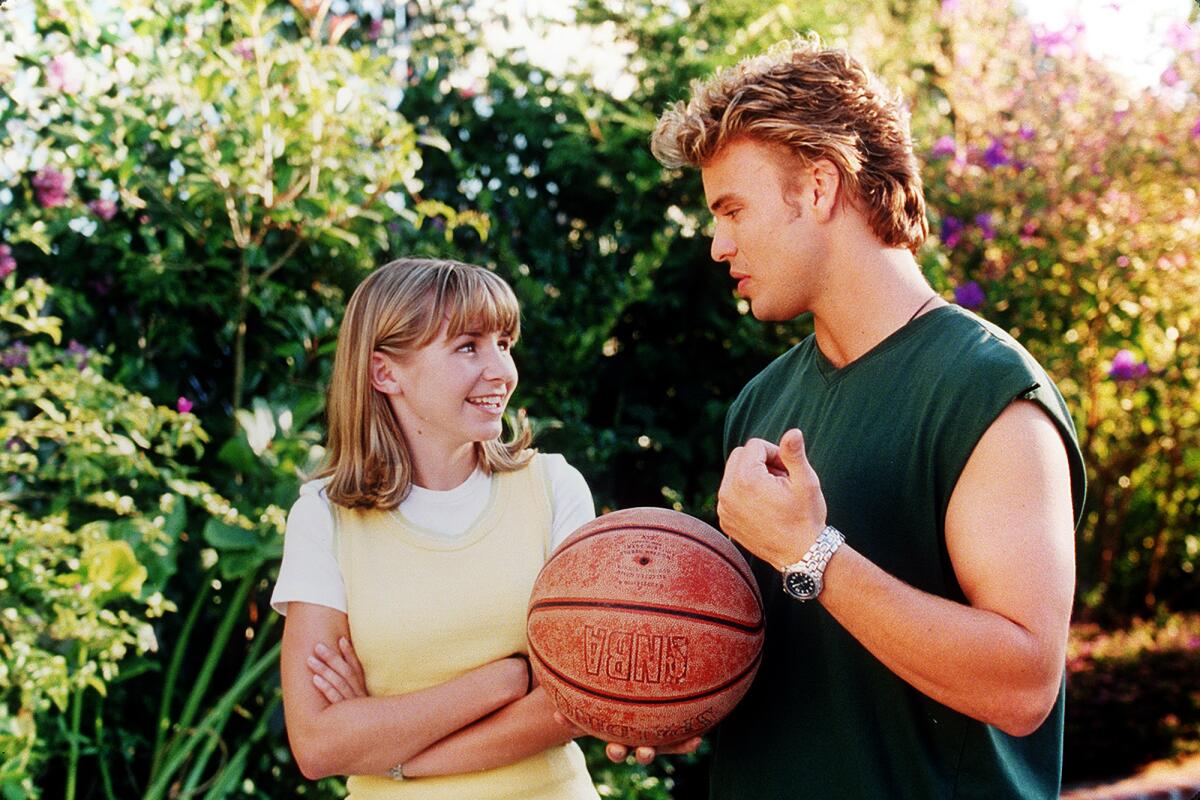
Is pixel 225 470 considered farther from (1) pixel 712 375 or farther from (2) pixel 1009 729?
(2) pixel 1009 729

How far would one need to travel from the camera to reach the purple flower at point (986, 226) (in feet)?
19.2

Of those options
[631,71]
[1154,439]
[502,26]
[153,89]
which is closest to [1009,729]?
[153,89]

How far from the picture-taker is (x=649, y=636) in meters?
2.12

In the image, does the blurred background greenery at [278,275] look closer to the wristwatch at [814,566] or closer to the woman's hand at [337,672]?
the woman's hand at [337,672]

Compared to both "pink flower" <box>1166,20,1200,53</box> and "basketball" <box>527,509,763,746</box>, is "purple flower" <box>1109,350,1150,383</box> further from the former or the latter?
"basketball" <box>527,509,763,746</box>

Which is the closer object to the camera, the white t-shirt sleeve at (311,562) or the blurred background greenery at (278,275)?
the white t-shirt sleeve at (311,562)

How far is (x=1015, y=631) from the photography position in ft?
5.67

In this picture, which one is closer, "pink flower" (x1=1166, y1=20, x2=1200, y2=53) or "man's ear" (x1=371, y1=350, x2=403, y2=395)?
Result: "man's ear" (x1=371, y1=350, x2=403, y2=395)

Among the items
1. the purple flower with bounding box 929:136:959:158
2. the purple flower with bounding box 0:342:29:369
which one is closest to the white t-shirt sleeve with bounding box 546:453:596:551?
the purple flower with bounding box 0:342:29:369

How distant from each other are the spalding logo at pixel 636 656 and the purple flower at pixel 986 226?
4.38m

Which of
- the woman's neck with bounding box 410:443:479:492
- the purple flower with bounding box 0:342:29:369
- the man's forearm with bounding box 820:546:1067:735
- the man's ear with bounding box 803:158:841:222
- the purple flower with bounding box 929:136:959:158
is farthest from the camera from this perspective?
the purple flower with bounding box 929:136:959:158

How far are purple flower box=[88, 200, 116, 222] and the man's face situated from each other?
9.20 ft

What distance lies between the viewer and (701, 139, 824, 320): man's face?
222 cm

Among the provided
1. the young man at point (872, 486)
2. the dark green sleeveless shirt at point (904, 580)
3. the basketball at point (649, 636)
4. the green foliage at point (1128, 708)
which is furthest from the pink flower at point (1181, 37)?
the basketball at point (649, 636)
